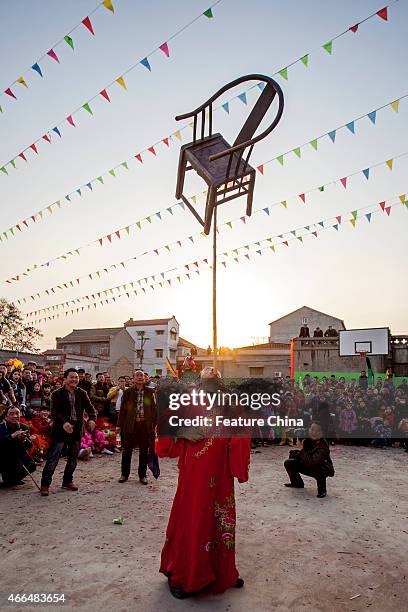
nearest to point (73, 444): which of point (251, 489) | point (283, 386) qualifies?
point (251, 489)

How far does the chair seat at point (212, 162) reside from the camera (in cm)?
424

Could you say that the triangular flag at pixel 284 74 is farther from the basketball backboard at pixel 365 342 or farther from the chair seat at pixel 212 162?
the basketball backboard at pixel 365 342

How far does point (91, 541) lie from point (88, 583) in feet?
3.06

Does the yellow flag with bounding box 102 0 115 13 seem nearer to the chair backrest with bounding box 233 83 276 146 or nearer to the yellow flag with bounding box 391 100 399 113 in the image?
the chair backrest with bounding box 233 83 276 146

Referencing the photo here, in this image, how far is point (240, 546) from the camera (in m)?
4.41

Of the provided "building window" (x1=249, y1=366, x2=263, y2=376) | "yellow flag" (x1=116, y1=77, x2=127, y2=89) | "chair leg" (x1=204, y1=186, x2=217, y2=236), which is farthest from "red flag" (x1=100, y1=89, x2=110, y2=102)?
"building window" (x1=249, y1=366, x2=263, y2=376)

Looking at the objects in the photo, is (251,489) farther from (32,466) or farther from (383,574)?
(32,466)

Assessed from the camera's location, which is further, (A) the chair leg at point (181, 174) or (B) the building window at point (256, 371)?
(B) the building window at point (256, 371)

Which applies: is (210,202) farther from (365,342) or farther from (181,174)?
(365,342)

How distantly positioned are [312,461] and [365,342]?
20122 mm

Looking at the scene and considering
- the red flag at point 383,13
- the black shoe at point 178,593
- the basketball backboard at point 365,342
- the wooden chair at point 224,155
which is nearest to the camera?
the black shoe at point 178,593

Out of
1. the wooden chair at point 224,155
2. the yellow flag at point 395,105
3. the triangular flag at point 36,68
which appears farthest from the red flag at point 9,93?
the yellow flag at point 395,105

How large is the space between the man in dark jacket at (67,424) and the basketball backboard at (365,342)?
2140 centimetres

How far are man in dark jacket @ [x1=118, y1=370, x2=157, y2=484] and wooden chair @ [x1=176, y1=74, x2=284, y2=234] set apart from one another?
12.4 feet
